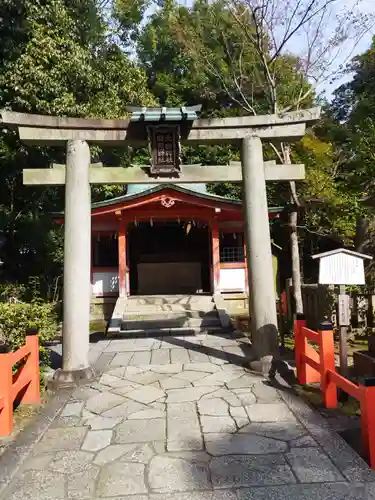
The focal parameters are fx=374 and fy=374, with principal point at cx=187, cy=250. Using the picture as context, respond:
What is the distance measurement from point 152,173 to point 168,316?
17.6 ft

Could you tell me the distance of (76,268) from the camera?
5902mm

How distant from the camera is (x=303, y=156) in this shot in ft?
44.1

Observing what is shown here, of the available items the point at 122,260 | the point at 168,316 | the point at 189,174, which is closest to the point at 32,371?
the point at 189,174

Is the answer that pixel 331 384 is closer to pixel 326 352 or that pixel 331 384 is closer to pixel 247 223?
pixel 326 352

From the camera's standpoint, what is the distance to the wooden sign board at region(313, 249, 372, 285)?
4832 mm

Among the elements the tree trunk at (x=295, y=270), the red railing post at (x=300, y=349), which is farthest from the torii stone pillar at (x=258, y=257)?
the tree trunk at (x=295, y=270)

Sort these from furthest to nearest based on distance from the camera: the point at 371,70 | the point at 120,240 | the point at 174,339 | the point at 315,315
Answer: the point at 371,70 → the point at 120,240 → the point at 315,315 → the point at 174,339

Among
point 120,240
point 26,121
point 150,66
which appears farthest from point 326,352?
point 150,66

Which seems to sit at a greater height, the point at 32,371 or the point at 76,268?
the point at 76,268

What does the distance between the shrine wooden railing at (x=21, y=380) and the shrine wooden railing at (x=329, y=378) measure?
11.5 feet

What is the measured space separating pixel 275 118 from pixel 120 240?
25.3 feet

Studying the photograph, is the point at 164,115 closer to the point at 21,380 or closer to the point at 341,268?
the point at 341,268

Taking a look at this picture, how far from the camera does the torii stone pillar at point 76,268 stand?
581 cm

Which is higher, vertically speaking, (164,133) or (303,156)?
(303,156)
